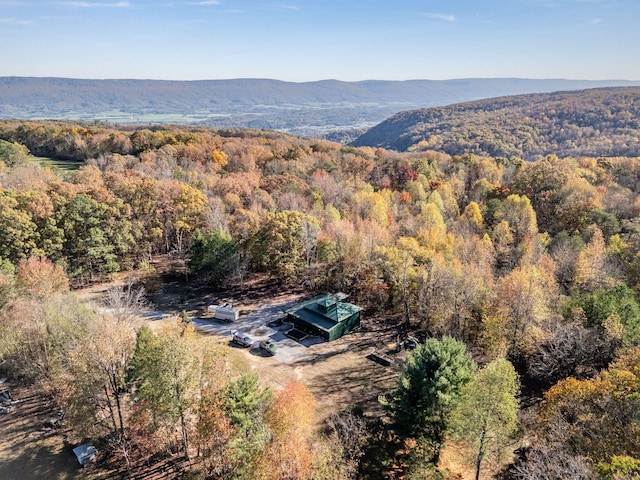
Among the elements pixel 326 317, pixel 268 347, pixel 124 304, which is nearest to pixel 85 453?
pixel 268 347

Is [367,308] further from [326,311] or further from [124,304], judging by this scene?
[124,304]

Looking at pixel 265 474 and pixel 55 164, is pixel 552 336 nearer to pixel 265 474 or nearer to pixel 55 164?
pixel 265 474

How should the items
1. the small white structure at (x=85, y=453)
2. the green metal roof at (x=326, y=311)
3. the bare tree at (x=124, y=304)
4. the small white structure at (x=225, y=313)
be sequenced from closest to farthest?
the small white structure at (x=85, y=453), the bare tree at (x=124, y=304), the green metal roof at (x=326, y=311), the small white structure at (x=225, y=313)

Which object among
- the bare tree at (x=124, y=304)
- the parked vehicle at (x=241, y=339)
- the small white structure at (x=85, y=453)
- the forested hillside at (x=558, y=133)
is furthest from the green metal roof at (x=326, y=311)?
the forested hillside at (x=558, y=133)

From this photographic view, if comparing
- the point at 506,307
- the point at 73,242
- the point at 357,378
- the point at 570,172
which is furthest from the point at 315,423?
the point at 570,172

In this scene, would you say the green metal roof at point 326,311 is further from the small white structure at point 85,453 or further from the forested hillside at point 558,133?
the forested hillside at point 558,133

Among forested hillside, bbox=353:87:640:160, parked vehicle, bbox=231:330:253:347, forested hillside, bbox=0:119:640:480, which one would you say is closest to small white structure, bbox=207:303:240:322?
parked vehicle, bbox=231:330:253:347

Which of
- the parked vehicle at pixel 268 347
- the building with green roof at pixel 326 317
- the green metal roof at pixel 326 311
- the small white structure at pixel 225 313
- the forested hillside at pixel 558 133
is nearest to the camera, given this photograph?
the parked vehicle at pixel 268 347
